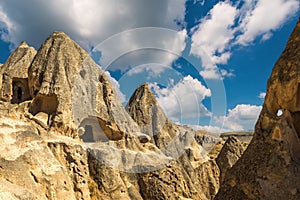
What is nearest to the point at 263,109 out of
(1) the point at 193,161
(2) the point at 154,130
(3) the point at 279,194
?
(3) the point at 279,194

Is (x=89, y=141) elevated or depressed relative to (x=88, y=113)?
depressed

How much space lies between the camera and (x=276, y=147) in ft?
21.0

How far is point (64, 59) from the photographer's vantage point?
16.2 meters

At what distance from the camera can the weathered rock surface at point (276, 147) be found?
5.98m

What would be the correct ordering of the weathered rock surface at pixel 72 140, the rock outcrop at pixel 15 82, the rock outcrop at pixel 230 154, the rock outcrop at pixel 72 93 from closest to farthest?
1. the weathered rock surface at pixel 72 140
2. the rock outcrop at pixel 72 93
3. the rock outcrop at pixel 15 82
4. the rock outcrop at pixel 230 154

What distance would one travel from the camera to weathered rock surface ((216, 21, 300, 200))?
5977 mm

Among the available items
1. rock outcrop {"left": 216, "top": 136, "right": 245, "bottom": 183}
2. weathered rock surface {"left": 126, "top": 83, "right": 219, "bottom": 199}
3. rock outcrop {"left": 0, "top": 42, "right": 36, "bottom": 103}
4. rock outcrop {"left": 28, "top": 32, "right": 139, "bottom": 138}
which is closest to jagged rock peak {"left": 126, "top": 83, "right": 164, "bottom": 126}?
weathered rock surface {"left": 126, "top": 83, "right": 219, "bottom": 199}

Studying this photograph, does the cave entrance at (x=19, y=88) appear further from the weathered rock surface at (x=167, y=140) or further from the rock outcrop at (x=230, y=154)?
the rock outcrop at (x=230, y=154)

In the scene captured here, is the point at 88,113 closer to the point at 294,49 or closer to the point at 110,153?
the point at 110,153

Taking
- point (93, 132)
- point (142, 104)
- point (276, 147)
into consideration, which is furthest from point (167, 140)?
point (276, 147)

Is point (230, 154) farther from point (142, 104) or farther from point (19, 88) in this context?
point (19, 88)

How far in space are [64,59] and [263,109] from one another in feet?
41.4

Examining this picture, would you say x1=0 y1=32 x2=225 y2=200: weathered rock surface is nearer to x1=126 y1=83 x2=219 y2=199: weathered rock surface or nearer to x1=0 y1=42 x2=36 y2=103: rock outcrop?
x1=0 y1=42 x2=36 y2=103: rock outcrop

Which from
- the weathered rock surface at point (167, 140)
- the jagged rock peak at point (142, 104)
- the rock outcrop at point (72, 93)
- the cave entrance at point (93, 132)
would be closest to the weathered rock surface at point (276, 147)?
the rock outcrop at point (72, 93)
